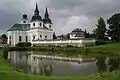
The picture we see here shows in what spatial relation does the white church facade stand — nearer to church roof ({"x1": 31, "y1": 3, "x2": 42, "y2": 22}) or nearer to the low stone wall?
church roof ({"x1": 31, "y1": 3, "x2": 42, "y2": 22})

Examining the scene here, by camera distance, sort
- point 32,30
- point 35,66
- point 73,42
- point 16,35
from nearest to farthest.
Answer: point 35,66 → point 73,42 → point 32,30 → point 16,35

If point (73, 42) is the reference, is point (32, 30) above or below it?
above

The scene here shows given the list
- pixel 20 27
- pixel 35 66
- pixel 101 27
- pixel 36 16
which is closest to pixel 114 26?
pixel 101 27

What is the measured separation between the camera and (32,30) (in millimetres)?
100875

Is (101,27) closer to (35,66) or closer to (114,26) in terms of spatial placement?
(114,26)

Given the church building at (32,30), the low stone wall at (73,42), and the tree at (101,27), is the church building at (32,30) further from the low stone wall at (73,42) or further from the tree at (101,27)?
the tree at (101,27)

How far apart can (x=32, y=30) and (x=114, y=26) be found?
112 ft

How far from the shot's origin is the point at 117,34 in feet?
271

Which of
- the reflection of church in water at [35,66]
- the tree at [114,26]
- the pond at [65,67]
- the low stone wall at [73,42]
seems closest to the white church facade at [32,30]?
the low stone wall at [73,42]

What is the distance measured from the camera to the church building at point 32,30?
325ft

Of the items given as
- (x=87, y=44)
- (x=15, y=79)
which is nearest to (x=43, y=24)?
(x=87, y=44)

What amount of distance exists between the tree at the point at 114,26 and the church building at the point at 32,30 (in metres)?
27.2

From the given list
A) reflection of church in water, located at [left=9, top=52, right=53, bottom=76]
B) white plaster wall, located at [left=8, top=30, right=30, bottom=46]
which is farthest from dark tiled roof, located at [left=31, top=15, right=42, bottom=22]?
reflection of church in water, located at [left=9, top=52, right=53, bottom=76]

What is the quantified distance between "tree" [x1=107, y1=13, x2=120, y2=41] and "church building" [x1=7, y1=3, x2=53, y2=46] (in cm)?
2724
